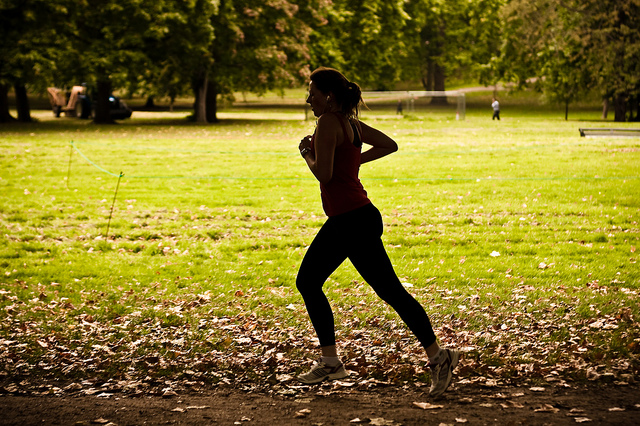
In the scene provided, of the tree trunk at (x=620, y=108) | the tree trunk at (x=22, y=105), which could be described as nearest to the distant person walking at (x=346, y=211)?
the tree trunk at (x=22, y=105)

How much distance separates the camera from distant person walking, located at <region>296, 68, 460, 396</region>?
4297 millimetres

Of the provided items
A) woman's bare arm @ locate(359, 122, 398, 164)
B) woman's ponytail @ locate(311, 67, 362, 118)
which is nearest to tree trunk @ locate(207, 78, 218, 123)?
woman's bare arm @ locate(359, 122, 398, 164)

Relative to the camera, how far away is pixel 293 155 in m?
20.0

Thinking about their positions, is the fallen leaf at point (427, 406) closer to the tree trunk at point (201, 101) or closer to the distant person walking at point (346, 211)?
the distant person walking at point (346, 211)

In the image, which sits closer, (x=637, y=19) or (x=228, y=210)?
(x=228, y=210)

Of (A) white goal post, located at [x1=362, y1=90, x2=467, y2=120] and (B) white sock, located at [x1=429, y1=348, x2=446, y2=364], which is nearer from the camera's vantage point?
(B) white sock, located at [x1=429, y1=348, x2=446, y2=364]

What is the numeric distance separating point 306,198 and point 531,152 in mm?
9521

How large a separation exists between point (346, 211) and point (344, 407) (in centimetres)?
115

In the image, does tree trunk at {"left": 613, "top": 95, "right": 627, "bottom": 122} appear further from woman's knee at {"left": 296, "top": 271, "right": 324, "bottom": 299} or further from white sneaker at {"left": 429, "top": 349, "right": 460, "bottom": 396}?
woman's knee at {"left": 296, "top": 271, "right": 324, "bottom": 299}

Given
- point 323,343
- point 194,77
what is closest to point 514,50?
point 194,77

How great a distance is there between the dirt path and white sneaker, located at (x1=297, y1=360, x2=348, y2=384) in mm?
59

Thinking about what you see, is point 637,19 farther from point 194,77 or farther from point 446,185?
point 446,185

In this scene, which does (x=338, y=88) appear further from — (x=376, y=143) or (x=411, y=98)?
(x=411, y=98)

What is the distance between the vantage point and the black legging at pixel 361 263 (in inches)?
172
